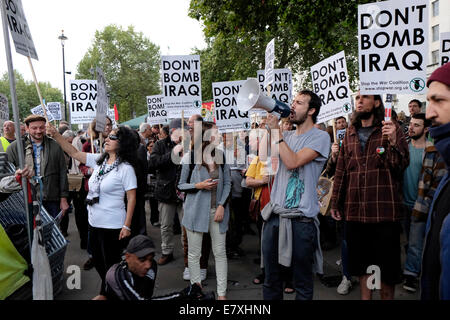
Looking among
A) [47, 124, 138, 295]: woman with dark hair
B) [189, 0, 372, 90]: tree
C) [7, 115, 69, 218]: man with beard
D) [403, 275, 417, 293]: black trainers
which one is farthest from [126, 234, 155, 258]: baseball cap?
[189, 0, 372, 90]: tree

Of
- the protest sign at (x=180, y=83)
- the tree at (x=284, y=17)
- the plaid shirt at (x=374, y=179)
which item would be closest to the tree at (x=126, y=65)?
the tree at (x=284, y=17)

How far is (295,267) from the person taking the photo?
287cm

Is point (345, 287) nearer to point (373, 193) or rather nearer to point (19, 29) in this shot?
point (373, 193)

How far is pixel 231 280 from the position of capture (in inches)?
179

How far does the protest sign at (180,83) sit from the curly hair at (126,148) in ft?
7.48

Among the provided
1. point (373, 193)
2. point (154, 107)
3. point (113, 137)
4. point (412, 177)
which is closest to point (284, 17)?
point (154, 107)

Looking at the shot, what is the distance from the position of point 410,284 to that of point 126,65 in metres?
46.9

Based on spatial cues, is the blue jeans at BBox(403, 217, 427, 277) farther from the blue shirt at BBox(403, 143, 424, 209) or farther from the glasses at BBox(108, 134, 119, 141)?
Result: the glasses at BBox(108, 134, 119, 141)

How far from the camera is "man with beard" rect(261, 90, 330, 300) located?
2.83 m

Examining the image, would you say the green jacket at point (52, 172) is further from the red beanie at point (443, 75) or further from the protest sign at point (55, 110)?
the protest sign at point (55, 110)

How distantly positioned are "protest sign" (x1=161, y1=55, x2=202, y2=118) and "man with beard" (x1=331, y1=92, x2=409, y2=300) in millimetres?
3155

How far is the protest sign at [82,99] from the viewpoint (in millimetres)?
6750
